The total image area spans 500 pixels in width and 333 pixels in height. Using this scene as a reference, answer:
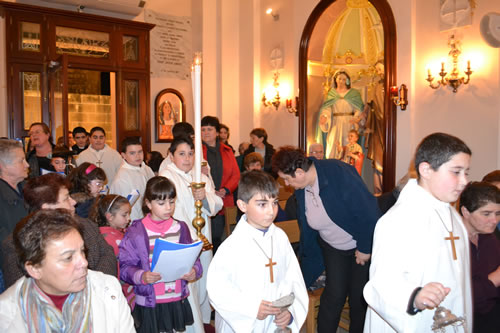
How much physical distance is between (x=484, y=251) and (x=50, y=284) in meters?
2.44

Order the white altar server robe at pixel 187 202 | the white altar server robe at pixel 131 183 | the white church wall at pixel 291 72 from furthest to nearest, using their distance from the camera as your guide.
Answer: the white church wall at pixel 291 72
the white altar server robe at pixel 131 183
the white altar server robe at pixel 187 202

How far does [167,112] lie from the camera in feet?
33.2

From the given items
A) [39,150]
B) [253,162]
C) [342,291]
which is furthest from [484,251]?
[39,150]

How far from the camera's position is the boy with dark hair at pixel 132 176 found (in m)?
4.20

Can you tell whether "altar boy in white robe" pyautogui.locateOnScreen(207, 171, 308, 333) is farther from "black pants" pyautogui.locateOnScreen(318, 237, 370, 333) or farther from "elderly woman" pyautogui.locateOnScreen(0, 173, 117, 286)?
"black pants" pyautogui.locateOnScreen(318, 237, 370, 333)

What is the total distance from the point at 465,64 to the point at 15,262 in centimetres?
613

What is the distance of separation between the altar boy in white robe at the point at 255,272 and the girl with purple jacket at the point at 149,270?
18.8 inches

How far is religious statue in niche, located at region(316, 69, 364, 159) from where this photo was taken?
8.08 meters

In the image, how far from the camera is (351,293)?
10.4 feet

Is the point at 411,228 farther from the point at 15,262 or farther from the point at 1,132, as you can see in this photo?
the point at 1,132

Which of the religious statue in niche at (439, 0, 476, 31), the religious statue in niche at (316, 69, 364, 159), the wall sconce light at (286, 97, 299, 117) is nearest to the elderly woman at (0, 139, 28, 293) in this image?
the religious statue in niche at (439, 0, 476, 31)

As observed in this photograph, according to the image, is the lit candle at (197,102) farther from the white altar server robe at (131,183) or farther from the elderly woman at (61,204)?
the white altar server robe at (131,183)

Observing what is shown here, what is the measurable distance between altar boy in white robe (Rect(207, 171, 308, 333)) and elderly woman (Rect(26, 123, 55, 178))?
310 centimetres

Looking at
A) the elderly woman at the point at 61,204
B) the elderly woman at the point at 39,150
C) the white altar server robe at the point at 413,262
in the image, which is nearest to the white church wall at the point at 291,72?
the white altar server robe at the point at 413,262
